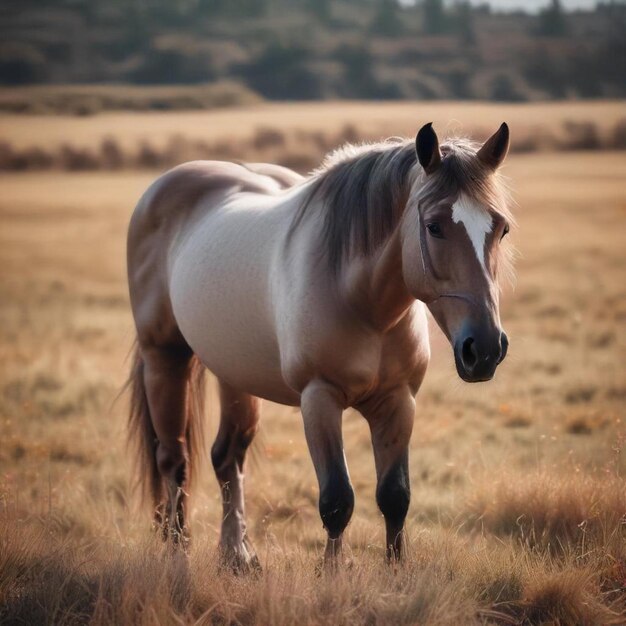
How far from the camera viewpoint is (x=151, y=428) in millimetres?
5609

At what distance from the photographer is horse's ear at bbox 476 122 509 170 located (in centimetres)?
348

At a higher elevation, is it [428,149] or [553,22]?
[553,22]

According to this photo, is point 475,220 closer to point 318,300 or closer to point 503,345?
point 503,345

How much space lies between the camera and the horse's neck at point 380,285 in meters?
3.75

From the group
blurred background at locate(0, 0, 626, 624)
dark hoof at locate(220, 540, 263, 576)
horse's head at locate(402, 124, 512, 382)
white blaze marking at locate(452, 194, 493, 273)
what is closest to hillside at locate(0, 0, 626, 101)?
blurred background at locate(0, 0, 626, 624)

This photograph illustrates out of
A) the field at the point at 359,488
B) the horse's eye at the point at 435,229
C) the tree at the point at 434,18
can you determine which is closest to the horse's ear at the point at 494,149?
the horse's eye at the point at 435,229

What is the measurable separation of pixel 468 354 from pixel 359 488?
12.4 feet

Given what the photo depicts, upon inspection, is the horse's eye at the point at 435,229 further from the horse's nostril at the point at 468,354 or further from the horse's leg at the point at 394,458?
the horse's leg at the point at 394,458

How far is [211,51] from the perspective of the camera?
193 ft

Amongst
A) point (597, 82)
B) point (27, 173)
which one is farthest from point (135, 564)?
point (597, 82)

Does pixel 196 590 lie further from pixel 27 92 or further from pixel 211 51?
pixel 211 51

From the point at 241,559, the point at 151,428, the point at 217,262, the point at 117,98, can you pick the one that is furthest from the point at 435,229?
the point at 117,98

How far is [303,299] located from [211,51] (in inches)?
2274

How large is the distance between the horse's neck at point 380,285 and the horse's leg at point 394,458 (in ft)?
1.28
